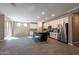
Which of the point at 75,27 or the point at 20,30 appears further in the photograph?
the point at 75,27

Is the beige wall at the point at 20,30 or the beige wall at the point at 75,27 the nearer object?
the beige wall at the point at 20,30

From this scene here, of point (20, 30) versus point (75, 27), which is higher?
point (75, 27)

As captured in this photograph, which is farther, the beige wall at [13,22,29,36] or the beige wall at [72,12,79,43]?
the beige wall at [72,12,79,43]

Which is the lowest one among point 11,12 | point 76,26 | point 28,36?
point 28,36

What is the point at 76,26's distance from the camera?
16.4 ft

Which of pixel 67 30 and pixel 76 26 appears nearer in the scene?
pixel 76 26

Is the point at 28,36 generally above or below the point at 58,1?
below

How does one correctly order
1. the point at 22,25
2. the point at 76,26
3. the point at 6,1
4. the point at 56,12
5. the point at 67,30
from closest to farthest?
the point at 6,1, the point at 22,25, the point at 56,12, the point at 76,26, the point at 67,30

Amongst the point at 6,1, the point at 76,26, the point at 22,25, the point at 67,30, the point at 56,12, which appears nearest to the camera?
the point at 6,1
